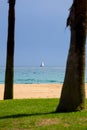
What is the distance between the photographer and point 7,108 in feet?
49.7

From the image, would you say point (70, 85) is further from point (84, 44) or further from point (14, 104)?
point (14, 104)


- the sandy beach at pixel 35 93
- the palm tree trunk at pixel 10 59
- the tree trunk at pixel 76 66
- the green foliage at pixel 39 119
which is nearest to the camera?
the green foliage at pixel 39 119

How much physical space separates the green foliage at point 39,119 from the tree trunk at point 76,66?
0.44 meters

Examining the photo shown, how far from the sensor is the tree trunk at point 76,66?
13.5 meters

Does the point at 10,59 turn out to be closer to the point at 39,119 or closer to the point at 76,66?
the point at 76,66

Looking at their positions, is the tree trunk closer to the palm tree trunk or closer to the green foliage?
the green foliage

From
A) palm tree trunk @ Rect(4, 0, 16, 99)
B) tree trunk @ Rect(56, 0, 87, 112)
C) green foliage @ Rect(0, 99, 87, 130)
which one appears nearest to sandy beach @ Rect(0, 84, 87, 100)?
palm tree trunk @ Rect(4, 0, 16, 99)

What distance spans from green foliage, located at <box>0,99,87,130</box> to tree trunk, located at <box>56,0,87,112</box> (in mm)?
440

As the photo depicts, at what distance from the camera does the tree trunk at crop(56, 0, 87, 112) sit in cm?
1350

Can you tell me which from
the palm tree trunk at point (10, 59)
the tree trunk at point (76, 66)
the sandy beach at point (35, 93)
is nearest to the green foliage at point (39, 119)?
the tree trunk at point (76, 66)

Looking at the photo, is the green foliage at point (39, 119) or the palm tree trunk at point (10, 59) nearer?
the green foliage at point (39, 119)

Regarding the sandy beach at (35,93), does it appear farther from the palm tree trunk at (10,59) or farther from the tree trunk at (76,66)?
the tree trunk at (76,66)

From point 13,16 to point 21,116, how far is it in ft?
23.6

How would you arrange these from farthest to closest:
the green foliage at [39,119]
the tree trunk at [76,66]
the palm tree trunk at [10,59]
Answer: the palm tree trunk at [10,59], the tree trunk at [76,66], the green foliage at [39,119]
